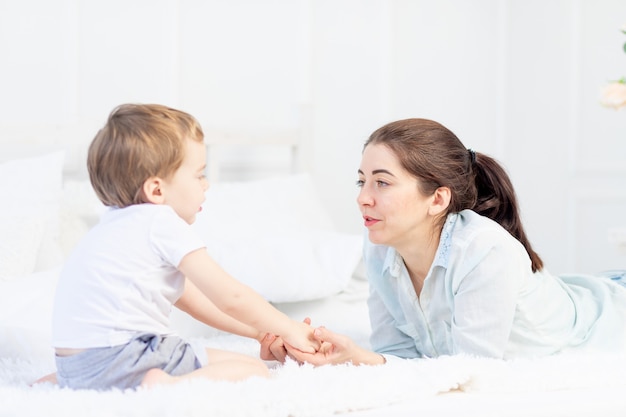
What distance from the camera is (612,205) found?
3547 millimetres

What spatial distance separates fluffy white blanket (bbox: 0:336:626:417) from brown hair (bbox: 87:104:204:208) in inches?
13.7

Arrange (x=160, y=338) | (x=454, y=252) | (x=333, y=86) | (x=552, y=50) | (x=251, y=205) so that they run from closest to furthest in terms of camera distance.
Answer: (x=160, y=338), (x=454, y=252), (x=251, y=205), (x=333, y=86), (x=552, y=50)

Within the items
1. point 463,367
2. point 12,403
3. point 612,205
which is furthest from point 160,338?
point 612,205

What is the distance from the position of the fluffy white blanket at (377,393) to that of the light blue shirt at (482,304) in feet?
Result: 0.48

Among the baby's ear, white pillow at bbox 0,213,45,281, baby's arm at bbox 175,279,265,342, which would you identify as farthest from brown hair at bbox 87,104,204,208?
white pillow at bbox 0,213,45,281

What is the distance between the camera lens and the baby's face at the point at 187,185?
4.68ft

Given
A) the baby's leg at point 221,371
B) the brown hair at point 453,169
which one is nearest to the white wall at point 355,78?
the brown hair at point 453,169

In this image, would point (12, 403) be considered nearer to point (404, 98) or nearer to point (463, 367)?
point (463, 367)

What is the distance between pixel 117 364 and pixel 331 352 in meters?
0.42

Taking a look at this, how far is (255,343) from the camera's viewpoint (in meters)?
1.90

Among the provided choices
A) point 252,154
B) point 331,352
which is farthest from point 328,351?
point 252,154

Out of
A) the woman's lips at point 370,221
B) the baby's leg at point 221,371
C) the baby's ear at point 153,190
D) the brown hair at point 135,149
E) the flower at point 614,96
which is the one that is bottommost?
the baby's leg at point 221,371

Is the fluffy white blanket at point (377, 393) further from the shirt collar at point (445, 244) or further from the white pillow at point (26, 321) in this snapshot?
the shirt collar at point (445, 244)

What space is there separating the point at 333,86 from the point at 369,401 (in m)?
2.26
